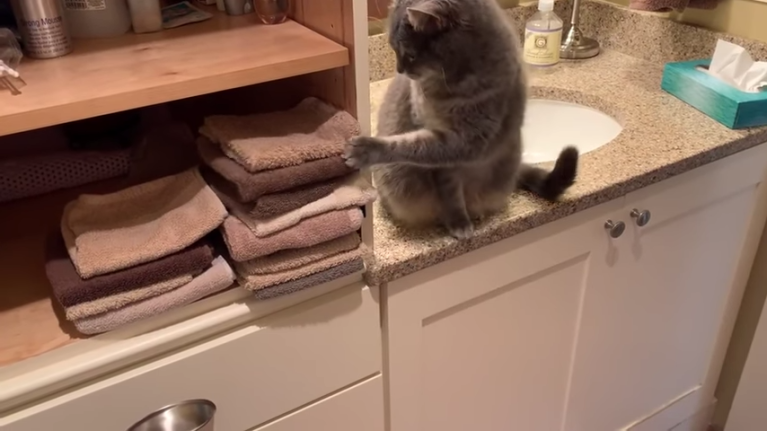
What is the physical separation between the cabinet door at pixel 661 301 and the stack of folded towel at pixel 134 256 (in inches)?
27.7

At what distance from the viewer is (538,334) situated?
1114 millimetres

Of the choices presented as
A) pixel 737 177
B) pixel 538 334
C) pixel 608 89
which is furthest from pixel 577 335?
pixel 608 89

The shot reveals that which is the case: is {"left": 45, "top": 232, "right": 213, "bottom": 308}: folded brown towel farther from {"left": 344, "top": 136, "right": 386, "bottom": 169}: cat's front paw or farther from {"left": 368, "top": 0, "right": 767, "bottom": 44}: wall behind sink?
{"left": 368, "top": 0, "right": 767, "bottom": 44}: wall behind sink

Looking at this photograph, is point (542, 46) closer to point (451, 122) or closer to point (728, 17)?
point (728, 17)

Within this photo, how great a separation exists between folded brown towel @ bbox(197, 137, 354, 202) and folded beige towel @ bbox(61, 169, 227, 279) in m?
0.04

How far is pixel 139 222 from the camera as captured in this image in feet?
2.53

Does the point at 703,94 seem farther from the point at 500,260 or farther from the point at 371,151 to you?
the point at 371,151

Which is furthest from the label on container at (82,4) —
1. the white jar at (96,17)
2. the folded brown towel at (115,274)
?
the folded brown towel at (115,274)

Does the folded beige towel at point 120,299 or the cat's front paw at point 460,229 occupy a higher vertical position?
the folded beige towel at point 120,299

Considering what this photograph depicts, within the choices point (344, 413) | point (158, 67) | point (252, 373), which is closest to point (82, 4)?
point (158, 67)

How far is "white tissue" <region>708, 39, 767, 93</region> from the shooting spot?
120 centimetres

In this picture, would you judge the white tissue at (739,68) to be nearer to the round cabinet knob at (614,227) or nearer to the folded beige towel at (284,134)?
the round cabinet knob at (614,227)

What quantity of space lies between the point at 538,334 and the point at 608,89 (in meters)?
0.57

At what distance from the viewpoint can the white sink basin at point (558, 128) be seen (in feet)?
4.42
